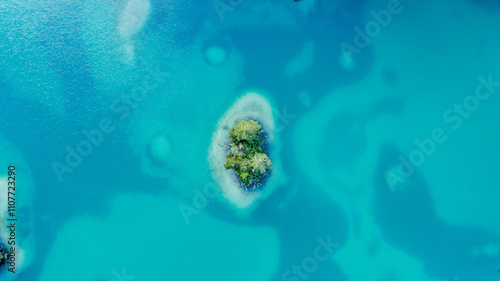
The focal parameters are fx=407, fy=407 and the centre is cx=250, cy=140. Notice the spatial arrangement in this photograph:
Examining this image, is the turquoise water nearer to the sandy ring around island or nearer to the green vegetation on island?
the sandy ring around island

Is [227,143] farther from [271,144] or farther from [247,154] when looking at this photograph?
[271,144]

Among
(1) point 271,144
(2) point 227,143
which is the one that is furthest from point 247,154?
(1) point 271,144

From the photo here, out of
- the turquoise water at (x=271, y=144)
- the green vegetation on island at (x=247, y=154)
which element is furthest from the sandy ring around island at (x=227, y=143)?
the green vegetation on island at (x=247, y=154)

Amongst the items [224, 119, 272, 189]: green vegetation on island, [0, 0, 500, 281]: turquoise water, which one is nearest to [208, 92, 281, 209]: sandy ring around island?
[0, 0, 500, 281]: turquoise water

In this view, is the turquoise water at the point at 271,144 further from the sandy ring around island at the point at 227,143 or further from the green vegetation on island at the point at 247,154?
the green vegetation on island at the point at 247,154

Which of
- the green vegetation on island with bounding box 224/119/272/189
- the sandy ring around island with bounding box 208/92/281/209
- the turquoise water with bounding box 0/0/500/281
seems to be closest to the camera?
the green vegetation on island with bounding box 224/119/272/189
